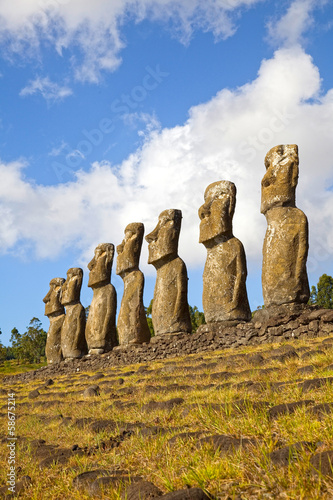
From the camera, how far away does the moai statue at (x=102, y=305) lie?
1847 cm

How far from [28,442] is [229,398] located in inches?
87.3

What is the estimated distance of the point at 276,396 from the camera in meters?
4.53

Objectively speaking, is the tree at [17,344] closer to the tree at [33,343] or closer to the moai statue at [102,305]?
the tree at [33,343]

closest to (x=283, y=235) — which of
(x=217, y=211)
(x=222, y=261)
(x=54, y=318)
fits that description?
(x=222, y=261)

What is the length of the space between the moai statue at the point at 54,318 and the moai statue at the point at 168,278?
8339mm

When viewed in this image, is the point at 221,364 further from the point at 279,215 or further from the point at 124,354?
the point at 124,354

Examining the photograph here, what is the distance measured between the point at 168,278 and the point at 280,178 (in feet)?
15.5

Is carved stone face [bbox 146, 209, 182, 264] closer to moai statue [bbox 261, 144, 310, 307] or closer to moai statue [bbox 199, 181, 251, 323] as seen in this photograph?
moai statue [bbox 199, 181, 251, 323]

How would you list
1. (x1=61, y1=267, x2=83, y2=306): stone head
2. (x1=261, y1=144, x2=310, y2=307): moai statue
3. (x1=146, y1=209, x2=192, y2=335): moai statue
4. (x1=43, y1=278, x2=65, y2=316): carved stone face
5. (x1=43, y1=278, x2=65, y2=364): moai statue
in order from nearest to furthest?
(x1=261, y1=144, x2=310, y2=307): moai statue < (x1=146, y1=209, x2=192, y2=335): moai statue < (x1=61, y1=267, x2=83, y2=306): stone head < (x1=43, y1=278, x2=65, y2=364): moai statue < (x1=43, y1=278, x2=65, y2=316): carved stone face

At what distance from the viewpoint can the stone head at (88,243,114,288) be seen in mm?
19312

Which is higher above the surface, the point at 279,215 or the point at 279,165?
the point at 279,165

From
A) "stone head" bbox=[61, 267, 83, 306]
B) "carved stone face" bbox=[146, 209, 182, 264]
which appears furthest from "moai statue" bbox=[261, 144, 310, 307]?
"stone head" bbox=[61, 267, 83, 306]

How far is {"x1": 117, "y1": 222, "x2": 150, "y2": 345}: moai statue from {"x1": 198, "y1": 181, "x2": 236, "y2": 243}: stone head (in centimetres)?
424

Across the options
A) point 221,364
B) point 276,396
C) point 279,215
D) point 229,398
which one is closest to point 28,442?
point 229,398
